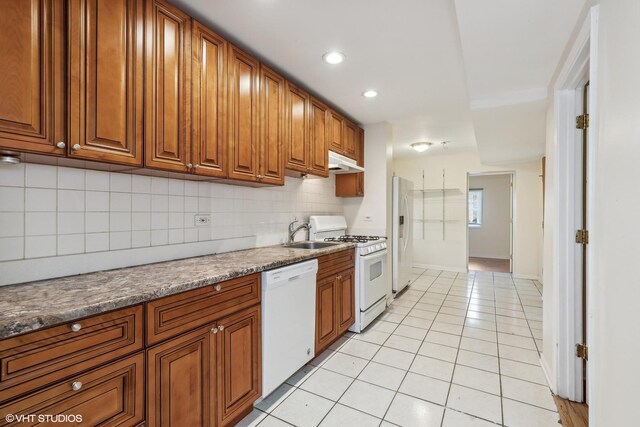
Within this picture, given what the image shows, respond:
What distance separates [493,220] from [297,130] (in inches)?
280

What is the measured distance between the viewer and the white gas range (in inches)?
117

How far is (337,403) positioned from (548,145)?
96.6 inches

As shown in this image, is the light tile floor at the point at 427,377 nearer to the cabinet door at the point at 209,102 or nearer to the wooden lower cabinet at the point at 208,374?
the wooden lower cabinet at the point at 208,374

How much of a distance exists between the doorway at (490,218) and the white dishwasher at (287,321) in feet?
21.4

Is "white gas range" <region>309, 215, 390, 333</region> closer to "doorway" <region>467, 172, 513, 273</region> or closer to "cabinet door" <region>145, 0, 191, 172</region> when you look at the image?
"cabinet door" <region>145, 0, 191, 172</region>

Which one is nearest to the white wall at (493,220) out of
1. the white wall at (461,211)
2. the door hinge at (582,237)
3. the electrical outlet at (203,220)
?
the white wall at (461,211)

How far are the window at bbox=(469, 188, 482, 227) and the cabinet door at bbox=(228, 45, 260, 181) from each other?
24.3 feet

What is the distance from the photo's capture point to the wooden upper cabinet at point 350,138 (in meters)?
3.40

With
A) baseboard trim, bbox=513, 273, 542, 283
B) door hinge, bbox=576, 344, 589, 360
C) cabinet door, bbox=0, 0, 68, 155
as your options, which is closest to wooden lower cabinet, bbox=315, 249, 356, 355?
door hinge, bbox=576, 344, 589, 360

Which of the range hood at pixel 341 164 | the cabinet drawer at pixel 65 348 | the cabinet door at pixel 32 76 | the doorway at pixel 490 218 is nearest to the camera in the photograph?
the cabinet drawer at pixel 65 348

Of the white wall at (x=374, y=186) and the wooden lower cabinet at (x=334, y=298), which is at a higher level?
the white wall at (x=374, y=186)

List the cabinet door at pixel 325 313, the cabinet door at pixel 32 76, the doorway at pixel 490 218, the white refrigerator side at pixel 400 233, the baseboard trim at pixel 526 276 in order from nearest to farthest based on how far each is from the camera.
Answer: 1. the cabinet door at pixel 32 76
2. the cabinet door at pixel 325 313
3. the white refrigerator side at pixel 400 233
4. the baseboard trim at pixel 526 276
5. the doorway at pixel 490 218

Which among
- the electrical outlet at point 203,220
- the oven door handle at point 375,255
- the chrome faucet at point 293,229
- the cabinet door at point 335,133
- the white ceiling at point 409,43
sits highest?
the white ceiling at point 409,43

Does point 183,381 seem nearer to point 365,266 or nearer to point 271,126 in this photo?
point 271,126
